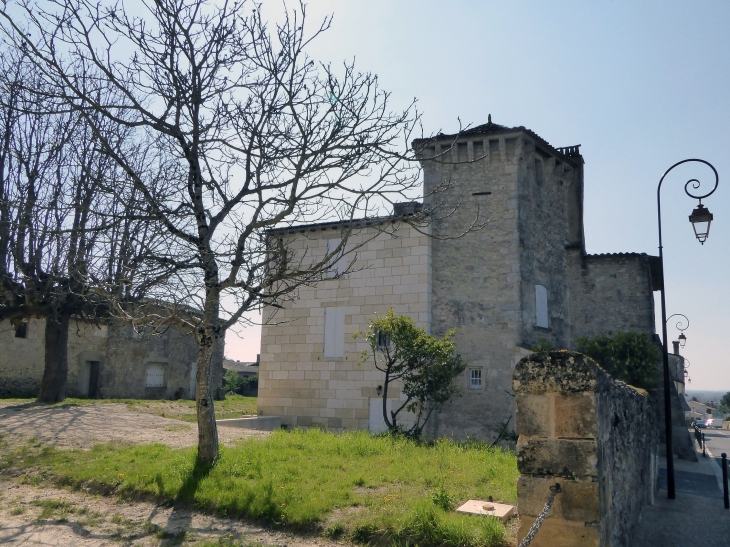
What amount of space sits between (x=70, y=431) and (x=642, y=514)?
10.1m

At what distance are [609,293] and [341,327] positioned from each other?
347 inches

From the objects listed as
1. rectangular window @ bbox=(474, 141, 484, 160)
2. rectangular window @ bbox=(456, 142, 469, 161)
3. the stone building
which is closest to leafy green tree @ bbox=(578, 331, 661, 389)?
rectangular window @ bbox=(474, 141, 484, 160)

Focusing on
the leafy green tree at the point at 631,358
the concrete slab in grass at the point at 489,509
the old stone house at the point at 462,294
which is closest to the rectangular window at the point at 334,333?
the old stone house at the point at 462,294

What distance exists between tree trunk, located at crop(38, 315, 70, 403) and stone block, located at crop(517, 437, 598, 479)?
14.9 m

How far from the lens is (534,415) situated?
3965mm

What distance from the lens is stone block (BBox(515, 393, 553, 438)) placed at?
154 inches

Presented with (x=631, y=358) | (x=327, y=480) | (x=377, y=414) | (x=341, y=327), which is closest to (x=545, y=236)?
(x=631, y=358)

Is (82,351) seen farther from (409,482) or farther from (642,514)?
(642,514)

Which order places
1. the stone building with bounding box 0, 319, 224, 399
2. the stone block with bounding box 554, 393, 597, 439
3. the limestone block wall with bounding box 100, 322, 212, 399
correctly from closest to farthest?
the stone block with bounding box 554, 393, 597, 439, the stone building with bounding box 0, 319, 224, 399, the limestone block wall with bounding box 100, 322, 212, 399

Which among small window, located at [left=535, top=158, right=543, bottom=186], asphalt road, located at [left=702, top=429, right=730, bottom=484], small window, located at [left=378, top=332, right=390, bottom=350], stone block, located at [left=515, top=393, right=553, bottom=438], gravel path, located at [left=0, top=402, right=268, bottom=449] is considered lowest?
asphalt road, located at [left=702, top=429, right=730, bottom=484]

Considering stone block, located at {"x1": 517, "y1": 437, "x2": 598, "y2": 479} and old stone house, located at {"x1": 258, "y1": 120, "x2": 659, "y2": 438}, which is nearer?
stone block, located at {"x1": 517, "y1": 437, "x2": 598, "y2": 479}

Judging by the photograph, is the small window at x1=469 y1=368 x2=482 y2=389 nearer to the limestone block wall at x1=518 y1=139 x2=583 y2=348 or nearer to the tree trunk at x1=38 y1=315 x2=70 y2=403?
the limestone block wall at x1=518 y1=139 x2=583 y2=348

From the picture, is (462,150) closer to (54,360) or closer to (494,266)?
Result: (494,266)

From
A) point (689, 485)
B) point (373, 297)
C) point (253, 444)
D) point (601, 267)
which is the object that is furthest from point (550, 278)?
point (253, 444)
